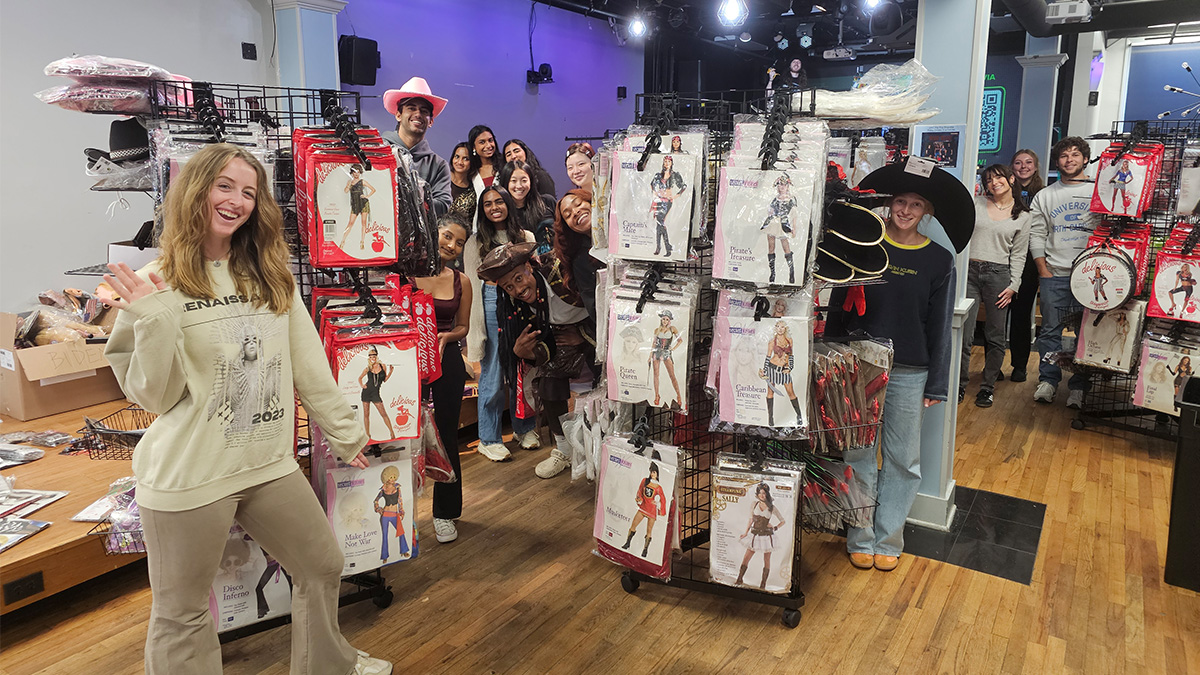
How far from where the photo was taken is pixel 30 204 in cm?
446

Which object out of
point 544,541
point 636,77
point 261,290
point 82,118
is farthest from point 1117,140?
point 636,77

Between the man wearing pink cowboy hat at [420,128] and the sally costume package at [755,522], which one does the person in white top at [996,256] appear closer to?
the sally costume package at [755,522]

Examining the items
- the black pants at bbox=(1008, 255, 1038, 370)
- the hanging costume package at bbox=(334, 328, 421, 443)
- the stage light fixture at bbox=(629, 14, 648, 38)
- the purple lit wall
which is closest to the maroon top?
the hanging costume package at bbox=(334, 328, 421, 443)

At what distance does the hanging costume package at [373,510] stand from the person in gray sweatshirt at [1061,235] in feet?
14.1

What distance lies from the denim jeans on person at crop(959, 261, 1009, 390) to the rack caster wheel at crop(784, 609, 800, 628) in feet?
10.3

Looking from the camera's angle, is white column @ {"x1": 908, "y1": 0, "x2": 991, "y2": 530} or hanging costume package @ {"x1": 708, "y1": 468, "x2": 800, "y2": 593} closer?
hanging costume package @ {"x1": 708, "y1": 468, "x2": 800, "y2": 593}

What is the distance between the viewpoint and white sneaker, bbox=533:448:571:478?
418 cm

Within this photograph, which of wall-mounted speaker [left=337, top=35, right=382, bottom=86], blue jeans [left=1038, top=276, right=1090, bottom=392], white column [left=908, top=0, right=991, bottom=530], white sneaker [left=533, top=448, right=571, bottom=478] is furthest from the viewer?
wall-mounted speaker [left=337, top=35, right=382, bottom=86]

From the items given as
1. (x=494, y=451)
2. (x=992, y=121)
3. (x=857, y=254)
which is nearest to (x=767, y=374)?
(x=857, y=254)

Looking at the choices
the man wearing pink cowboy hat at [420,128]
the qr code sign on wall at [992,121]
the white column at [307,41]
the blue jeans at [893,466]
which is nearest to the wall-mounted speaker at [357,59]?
the white column at [307,41]

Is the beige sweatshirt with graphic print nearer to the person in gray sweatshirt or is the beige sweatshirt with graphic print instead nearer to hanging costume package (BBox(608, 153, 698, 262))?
hanging costume package (BBox(608, 153, 698, 262))

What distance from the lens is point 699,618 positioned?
9.45 ft

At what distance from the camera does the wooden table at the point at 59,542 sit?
2672 mm

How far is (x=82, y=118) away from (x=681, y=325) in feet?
13.2
